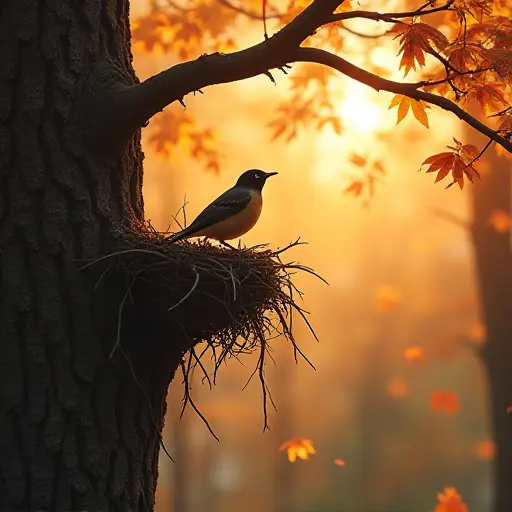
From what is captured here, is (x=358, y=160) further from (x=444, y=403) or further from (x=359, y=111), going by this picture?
(x=444, y=403)

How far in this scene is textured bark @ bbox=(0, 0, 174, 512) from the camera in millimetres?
2898

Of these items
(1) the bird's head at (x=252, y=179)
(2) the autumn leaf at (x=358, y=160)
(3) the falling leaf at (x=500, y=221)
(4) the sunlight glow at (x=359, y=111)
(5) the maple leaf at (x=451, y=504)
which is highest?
(4) the sunlight glow at (x=359, y=111)

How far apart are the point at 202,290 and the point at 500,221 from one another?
5.44 meters

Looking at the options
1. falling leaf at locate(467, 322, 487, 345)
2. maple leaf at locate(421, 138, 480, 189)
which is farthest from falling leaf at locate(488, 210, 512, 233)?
maple leaf at locate(421, 138, 480, 189)

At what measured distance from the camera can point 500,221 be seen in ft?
26.0

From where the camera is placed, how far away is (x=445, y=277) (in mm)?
39500

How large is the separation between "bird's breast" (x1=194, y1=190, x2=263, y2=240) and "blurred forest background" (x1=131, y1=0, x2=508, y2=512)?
1526 cm

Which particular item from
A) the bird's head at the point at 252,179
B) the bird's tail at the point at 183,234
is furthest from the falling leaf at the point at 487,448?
the bird's tail at the point at 183,234

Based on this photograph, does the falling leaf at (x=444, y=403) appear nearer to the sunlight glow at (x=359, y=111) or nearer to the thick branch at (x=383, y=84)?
the sunlight glow at (x=359, y=111)

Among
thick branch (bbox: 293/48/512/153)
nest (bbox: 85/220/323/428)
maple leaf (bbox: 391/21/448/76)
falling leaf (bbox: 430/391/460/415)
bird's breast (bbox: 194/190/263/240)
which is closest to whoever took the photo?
nest (bbox: 85/220/323/428)

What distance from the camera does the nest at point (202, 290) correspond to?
3049mm

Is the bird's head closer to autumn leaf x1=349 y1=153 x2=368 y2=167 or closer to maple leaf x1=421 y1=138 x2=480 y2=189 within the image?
maple leaf x1=421 y1=138 x2=480 y2=189

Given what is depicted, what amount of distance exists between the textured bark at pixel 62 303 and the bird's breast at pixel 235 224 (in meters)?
1.06

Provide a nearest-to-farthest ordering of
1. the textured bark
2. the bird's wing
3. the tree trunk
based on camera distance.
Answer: the textured bark < the bird's wing < the tree trunk
